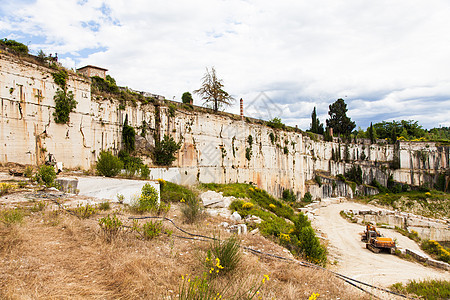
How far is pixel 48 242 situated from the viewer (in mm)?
5195

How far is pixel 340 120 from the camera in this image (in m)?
47.9

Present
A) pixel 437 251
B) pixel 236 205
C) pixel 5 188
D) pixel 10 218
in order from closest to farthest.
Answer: pixel 10 218
pixel 5 188
pixel 236 205
pixel 437 251

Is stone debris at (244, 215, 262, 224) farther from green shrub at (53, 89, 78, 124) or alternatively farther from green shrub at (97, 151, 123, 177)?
green shrub at (53, 89, 78, 124)

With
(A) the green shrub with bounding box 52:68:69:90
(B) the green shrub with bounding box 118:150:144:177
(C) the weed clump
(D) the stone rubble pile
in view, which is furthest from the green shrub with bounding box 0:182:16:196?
(A) the green shrub with bounding box 52:68:69:90

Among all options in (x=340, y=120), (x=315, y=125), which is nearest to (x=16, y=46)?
(x=315, y=125)

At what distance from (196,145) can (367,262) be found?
14.0 metres

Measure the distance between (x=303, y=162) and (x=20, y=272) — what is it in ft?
107

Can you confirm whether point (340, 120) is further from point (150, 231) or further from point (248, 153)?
point (150, 231)

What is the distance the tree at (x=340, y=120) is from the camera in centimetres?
4766

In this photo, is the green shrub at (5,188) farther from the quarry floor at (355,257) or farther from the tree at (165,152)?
the tree at (165,152)

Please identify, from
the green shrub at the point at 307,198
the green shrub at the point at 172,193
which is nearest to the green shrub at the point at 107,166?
the green shrub at the point at 172,193

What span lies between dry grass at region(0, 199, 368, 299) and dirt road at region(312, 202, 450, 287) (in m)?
5.74

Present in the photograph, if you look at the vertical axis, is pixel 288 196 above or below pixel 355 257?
above

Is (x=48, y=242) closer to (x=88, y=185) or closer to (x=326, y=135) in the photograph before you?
(x=88, y=185)
